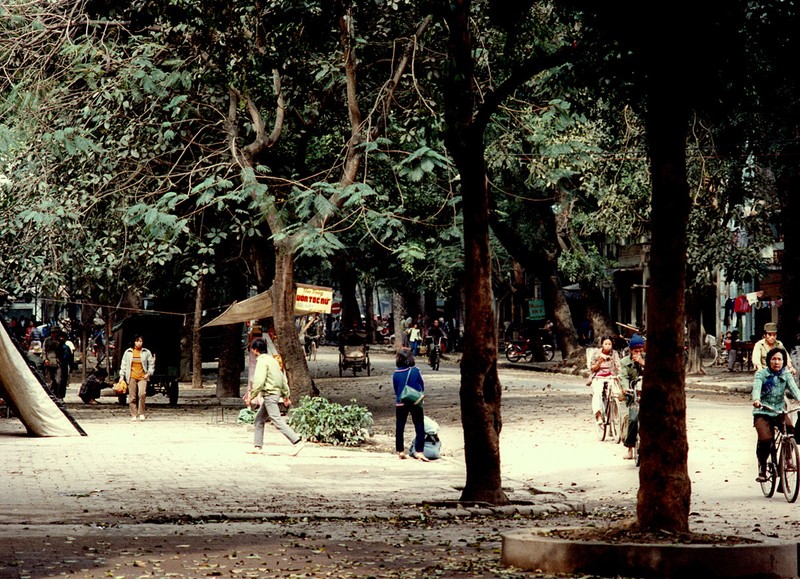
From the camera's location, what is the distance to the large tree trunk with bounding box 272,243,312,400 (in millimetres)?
25672

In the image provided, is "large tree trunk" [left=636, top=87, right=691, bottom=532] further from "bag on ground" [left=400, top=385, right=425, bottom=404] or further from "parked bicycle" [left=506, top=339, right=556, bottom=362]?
"parked bicycle" [left=506, top=339, right=556, bottom=362]

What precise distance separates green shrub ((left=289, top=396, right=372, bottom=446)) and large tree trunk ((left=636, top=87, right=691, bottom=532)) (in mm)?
12077

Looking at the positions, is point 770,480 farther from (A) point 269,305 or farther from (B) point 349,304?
(B) point 349,304

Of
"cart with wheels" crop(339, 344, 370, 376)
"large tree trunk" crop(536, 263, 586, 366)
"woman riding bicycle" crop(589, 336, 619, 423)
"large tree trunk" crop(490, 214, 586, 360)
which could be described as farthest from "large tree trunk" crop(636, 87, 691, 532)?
"cart with wheels" crop(339, 344, 370, 376)

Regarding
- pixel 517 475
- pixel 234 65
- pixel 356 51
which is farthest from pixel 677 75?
pixel 356 51

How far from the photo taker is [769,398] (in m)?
14.4

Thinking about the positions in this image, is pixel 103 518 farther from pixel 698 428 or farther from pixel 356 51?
pixel 356 51

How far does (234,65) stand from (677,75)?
1423cm

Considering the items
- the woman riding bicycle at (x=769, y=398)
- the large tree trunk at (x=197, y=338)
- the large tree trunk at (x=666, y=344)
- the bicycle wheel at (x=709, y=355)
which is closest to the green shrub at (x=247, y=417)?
the large tree trunk at (x=197, y=338)

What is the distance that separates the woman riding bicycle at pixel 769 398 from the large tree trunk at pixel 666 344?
5.13 metres

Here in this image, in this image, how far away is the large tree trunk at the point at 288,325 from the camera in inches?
1011

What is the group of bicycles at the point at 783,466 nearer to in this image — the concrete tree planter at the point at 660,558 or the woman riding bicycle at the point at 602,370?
the concrete tree planter at the point at 660,558

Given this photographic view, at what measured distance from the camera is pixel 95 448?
20.6 metres

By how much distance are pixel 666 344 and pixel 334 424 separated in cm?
1241
